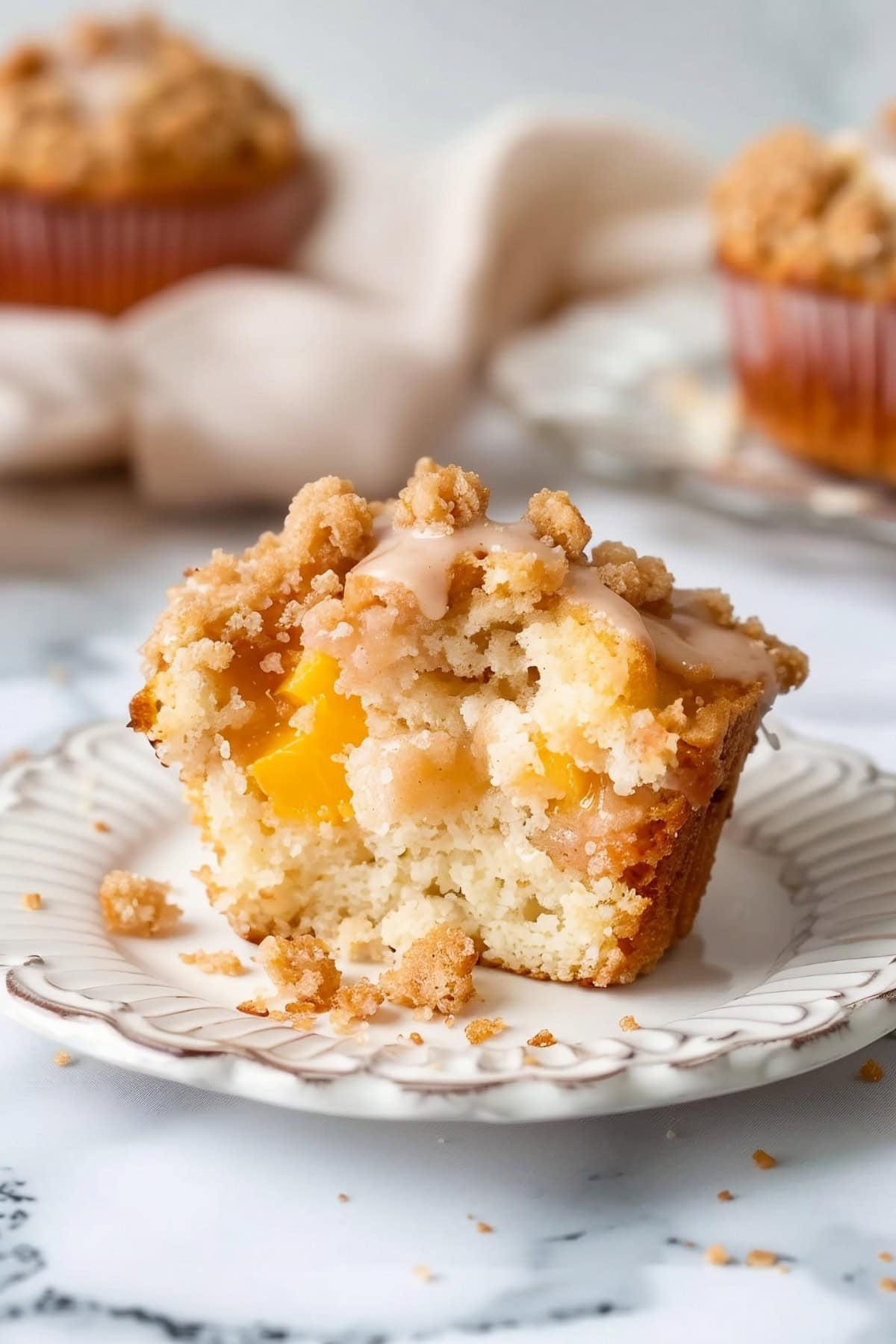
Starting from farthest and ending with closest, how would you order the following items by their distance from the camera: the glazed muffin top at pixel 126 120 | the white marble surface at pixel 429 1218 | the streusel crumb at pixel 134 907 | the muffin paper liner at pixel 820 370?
the glazed muffin top at pixel 126 120, the muffin paper liner at pixel 820 370, the streusel crumb at pixel 134 907, the white marble surface at pixel 429 1218

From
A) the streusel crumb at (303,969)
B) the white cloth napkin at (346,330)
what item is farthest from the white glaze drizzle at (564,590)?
the white cloth napkin at (346,330)

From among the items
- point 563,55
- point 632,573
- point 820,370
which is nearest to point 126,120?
point 820,370

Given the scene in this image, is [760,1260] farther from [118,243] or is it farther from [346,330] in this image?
[118,243]

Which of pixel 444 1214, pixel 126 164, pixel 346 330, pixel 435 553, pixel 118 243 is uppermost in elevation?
pixel 126 164

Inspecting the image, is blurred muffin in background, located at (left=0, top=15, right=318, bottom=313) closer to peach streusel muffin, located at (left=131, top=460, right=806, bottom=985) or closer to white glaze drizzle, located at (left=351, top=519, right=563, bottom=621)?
peach streusel muffin, located at (left=131, top=460, right=806, bottom=985)

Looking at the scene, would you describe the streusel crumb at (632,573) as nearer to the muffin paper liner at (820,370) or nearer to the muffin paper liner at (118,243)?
the muffin paper liner at (820,370)

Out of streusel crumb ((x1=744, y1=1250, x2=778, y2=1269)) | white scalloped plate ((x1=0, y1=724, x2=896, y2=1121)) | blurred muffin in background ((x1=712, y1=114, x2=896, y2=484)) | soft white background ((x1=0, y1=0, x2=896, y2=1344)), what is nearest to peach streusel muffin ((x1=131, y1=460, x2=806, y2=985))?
white scalloped plate ((x1=0, y1=724, x2=896, y2=1121))

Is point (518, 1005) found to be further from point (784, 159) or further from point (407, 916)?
point (784, 159)
